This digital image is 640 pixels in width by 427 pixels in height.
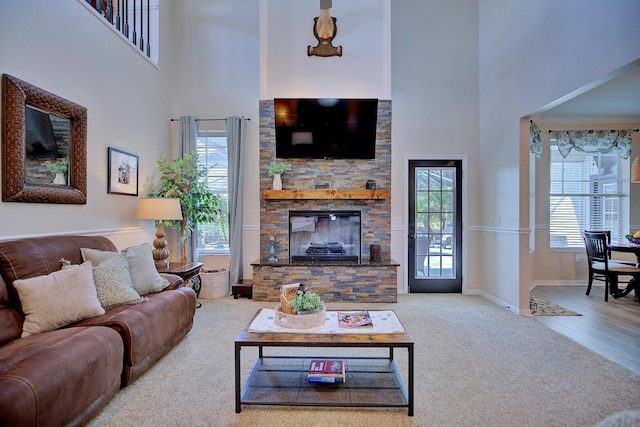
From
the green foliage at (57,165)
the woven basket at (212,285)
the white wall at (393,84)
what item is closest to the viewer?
the green foliage at (57,165)

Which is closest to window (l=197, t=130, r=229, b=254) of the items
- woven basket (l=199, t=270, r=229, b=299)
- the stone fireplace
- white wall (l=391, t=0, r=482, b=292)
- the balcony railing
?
woven basket (l=199, t=270, r=229, b=299)

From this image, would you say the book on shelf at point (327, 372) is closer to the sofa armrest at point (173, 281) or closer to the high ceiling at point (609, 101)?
the sofa armrest at point (173, 281)

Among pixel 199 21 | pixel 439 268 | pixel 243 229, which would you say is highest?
pixel 199 21

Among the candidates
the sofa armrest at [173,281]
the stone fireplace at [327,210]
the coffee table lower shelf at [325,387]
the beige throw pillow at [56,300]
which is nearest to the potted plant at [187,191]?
the stone fireplace at [327,210]

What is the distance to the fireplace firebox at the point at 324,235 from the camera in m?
5.00

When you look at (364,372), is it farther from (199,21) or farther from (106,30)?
(199,21)

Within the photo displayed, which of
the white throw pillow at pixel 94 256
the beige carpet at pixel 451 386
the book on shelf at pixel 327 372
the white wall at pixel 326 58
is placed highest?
the white wall at pixel 326 58

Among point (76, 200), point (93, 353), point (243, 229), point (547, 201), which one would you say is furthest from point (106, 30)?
point (547, 201)

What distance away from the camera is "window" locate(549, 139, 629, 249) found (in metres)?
5.64

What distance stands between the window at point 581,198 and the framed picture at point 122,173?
21.3 ft

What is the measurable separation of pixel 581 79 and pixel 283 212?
3.77 meters

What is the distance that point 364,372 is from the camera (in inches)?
94.8

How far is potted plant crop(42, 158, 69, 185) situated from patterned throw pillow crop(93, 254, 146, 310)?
945mm

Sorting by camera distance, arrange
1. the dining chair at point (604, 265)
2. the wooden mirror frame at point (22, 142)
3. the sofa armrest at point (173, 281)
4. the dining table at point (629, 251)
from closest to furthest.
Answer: the wooden mirror frame at point (22, 142) → the sofa armrest at point (173, 281) → the dining table at point (629, 251) → the dining chair at point (604, 265)
